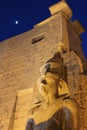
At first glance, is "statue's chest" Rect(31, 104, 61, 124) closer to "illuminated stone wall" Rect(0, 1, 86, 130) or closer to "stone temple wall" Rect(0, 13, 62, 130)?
"illuminated stone wall" Rect(0, 1, 86, 130)

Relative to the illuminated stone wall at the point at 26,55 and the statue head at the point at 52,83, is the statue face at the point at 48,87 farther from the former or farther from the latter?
the illuminated stone wall at the point at 26,55

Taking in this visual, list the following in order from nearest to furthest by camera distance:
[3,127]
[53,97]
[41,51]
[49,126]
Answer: [49,126] → [53,97] → [3,127] → [41,51]

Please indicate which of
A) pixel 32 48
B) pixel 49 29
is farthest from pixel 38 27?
pixel 32 48

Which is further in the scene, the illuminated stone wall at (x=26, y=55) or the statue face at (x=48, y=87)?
the illuminated stone wall at (x=26, y=55)

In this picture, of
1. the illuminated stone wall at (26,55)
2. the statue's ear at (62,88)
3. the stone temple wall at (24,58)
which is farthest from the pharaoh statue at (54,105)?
the stone temple wall at (24,58)

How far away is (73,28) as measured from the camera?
9.42m

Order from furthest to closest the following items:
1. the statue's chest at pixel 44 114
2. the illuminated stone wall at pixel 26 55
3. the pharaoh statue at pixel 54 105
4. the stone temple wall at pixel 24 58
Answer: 1. the stone temple wall at pixel 24 58
2. the illuminated stone wall at pixel 26 55
3. the statue's chest at pixel 44 114
4. the pharaoh statue at pixel 54 105

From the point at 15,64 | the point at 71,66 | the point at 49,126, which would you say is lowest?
the point at 49,126

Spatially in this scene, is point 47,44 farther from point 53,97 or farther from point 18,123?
point 53,97

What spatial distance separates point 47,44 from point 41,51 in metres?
0.34

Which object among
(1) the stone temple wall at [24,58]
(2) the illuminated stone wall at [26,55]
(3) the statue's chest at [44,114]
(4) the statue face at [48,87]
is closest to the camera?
(3) the statue's chest at [44,114]

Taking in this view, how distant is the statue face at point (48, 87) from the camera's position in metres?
3.18

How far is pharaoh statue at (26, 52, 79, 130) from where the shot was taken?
2.83 meters

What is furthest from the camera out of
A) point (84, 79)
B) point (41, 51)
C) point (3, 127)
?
point (41, 51)
